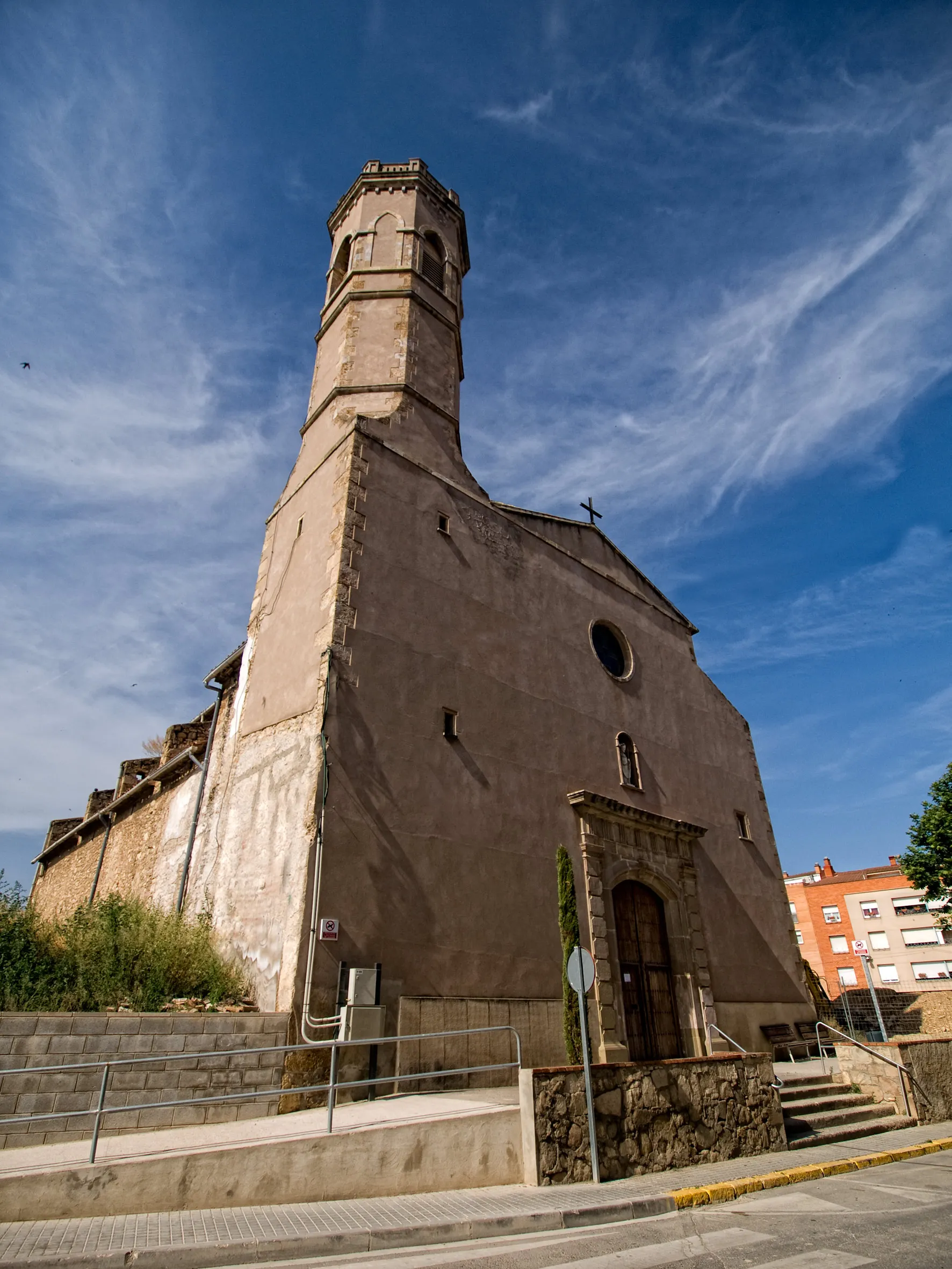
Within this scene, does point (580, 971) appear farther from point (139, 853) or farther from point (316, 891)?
point (139, 853)

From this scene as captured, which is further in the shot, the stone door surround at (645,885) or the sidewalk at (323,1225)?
the stone door surround at (645,885)

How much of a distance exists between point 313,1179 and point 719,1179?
3.61 meters

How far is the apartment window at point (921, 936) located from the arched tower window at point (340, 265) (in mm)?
39762

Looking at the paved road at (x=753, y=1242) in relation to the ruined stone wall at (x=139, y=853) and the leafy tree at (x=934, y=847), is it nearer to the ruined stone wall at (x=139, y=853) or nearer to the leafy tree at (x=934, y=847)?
the ruined stone wall at (x=139, y=853)

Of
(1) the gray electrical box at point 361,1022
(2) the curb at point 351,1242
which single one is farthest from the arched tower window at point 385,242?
(2) the curb at point 351,1242

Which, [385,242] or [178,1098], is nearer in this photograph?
[178,1098]

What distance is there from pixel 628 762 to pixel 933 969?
33123 mm

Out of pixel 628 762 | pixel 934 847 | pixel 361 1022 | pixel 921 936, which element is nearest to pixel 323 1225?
pixel 361 1022

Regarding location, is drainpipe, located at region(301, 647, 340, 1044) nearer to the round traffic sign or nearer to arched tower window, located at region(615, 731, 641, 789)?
the round traffic sign

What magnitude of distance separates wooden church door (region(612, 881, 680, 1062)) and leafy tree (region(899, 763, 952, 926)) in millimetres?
14553

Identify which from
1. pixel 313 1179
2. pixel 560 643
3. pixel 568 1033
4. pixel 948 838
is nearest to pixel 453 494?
pixel 560 643

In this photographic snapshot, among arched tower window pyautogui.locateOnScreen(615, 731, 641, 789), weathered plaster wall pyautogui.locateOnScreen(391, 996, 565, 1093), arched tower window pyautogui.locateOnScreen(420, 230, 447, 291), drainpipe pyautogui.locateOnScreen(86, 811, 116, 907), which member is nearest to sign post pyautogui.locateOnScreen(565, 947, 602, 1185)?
weathered plaster wall pyautogui.locateOnScreen(391, 996, 565, 1093)

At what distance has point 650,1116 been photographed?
7.01m

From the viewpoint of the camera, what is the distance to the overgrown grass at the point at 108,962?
737cm
